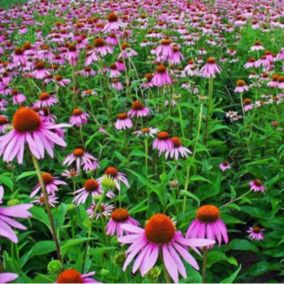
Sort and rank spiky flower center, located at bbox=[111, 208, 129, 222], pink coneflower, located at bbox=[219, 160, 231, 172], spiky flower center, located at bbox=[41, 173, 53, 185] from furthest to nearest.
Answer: pink coneflower, located at bbox=[219, 160, 231, 172]
spiky flower center, located at bbox=[41, 173, 53, 185]
spiky flower center, located at bbox=[111, 208, 129, 222]

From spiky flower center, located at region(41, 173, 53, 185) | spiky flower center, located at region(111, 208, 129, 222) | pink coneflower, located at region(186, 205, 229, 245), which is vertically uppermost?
pink coneflower, located at region(186, 205, 229, 245)

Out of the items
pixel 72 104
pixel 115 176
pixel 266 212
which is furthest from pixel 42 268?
pixel 72 104

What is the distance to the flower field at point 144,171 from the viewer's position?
1377mm

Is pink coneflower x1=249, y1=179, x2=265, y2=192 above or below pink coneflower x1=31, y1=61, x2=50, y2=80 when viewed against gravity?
below

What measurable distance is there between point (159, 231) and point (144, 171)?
1.59m

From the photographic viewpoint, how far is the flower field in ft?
4.52

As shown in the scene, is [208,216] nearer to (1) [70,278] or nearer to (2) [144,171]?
(1) [70,278]

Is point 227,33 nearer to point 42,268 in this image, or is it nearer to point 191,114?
point 191,114

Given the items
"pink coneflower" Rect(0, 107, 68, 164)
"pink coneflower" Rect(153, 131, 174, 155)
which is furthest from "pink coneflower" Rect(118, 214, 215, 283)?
"pink coneflower" Rect(153, 131, 174, 155)

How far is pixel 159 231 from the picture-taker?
1.13m

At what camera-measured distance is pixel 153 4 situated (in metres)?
7.20

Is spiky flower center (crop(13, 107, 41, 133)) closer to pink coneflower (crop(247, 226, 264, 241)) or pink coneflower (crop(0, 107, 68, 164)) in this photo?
pink coneflower (crop(0, 107, 68, 164))

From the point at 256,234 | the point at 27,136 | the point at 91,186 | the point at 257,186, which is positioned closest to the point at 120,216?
the point at 91,186

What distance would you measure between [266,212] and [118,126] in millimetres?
1016
